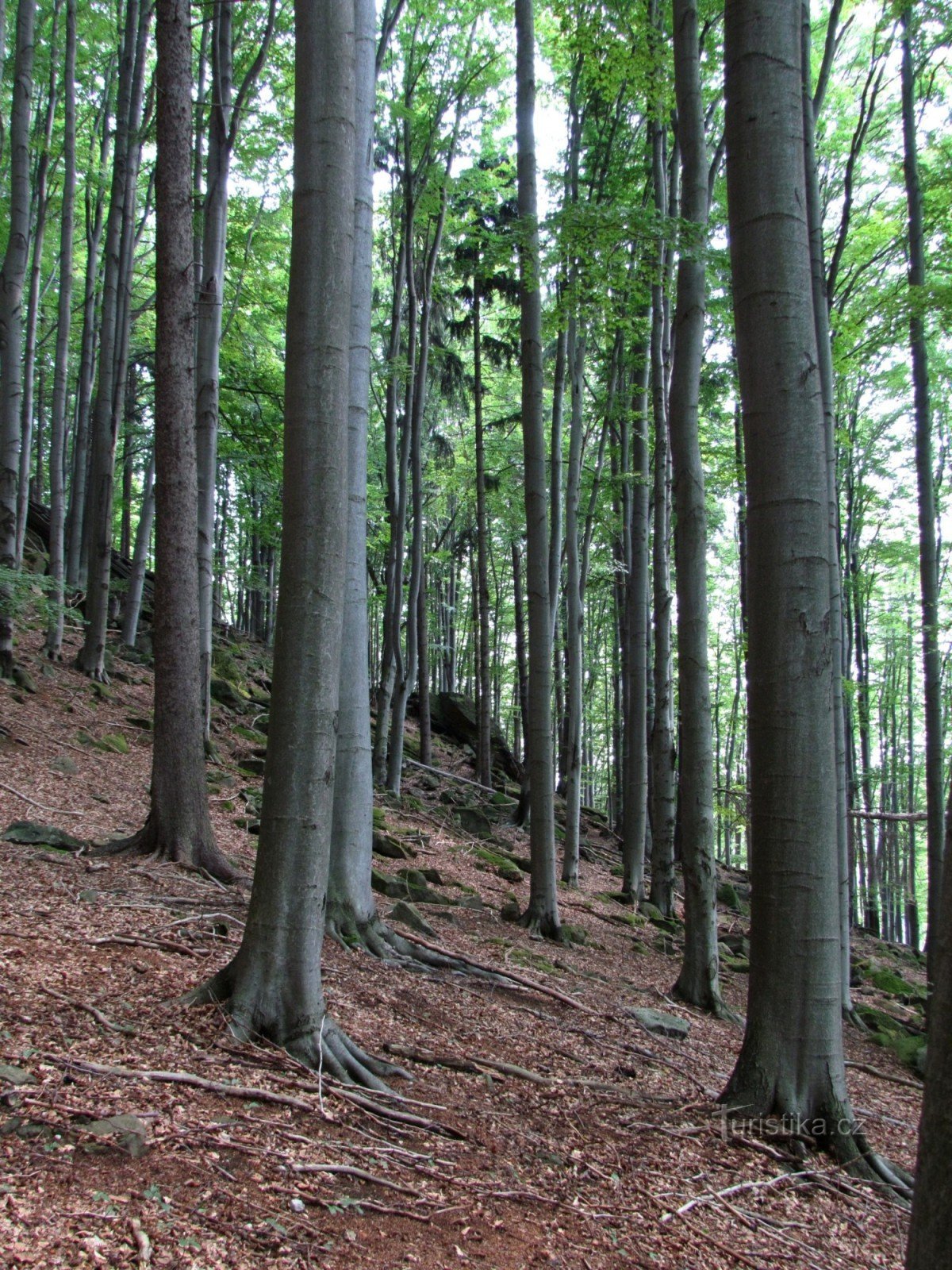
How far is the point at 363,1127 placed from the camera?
3.12m

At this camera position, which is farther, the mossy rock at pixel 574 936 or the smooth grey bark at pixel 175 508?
the mossy rock at pixel 574 936

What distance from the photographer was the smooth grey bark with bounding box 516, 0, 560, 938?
25.6 ft

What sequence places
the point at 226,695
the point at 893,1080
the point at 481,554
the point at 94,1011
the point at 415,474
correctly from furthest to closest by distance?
the point at 481,554
the point at 226,695
the point at 415,474
the point at 893,1080
the point at 94,1011

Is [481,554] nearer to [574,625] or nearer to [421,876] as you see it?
[574,625]

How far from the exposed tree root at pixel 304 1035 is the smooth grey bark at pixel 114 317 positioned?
8138 millimetres

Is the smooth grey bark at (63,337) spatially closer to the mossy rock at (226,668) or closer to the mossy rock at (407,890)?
the mossy rock at (226,668)

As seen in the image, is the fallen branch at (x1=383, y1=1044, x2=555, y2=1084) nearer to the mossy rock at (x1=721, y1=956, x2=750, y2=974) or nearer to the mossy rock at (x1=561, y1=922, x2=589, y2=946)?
the mossy rock at (x1=561, y1=922, x2=589, y2=946)

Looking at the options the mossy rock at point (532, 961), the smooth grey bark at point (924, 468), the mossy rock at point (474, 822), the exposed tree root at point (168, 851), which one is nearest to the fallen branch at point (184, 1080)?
the exposed tree root at point (168, 851)

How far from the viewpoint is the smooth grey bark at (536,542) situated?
779 centimetres

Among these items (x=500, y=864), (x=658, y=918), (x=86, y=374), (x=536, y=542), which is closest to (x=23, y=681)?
(x=86, y=374)

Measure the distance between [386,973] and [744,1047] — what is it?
Result: 2.10 metres

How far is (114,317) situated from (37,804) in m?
7.40

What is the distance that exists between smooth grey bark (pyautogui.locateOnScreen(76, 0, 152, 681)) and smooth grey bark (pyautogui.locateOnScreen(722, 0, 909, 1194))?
8.68 meters

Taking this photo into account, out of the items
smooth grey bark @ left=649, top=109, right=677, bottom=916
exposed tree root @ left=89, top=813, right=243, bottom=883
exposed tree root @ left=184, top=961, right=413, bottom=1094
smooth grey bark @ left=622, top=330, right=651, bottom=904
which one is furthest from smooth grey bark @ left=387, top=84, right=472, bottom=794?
exposed tree root @ left=184, top=961, right=413, bottom=1094
